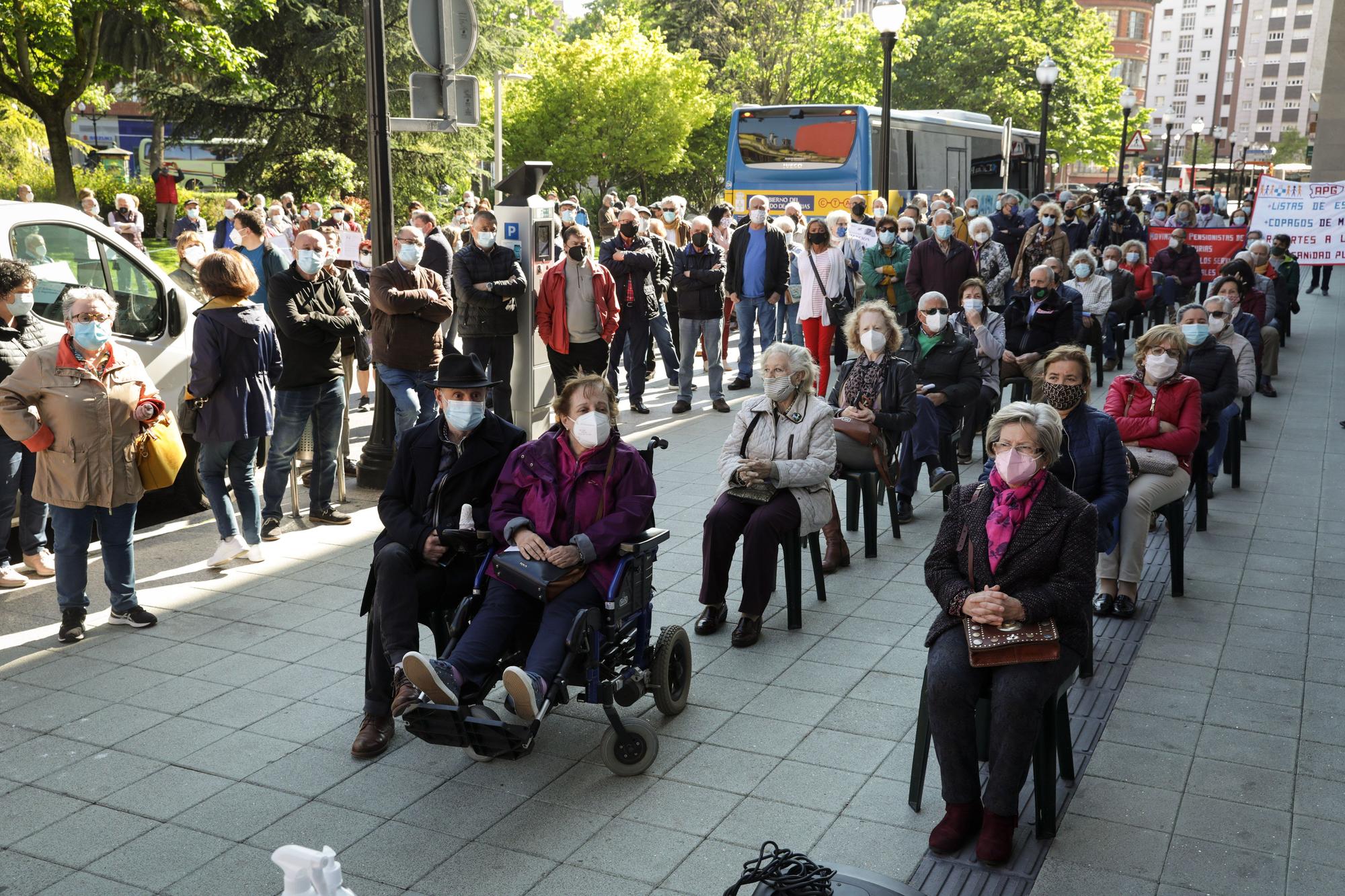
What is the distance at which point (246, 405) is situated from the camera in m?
7.37

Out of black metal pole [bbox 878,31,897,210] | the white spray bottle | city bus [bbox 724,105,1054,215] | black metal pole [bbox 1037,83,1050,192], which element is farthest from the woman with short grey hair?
black metal pole [bbox 1037,83,1050,192]

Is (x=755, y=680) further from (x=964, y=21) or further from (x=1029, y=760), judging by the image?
(x=964, y=21)

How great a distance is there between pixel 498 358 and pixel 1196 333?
5.65 metres

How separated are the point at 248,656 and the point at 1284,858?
15.1 feet

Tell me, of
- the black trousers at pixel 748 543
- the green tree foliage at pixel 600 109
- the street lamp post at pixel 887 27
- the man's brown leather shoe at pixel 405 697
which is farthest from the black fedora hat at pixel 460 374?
the green tree foliage at pixel 600 109

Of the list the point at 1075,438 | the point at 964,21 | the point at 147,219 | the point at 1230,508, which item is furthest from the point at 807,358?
the point at 964,21

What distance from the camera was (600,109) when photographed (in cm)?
3878

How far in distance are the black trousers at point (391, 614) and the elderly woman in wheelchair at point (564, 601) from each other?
206 mm

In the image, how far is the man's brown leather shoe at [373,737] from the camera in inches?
197

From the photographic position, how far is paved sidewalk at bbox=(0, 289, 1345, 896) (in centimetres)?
422

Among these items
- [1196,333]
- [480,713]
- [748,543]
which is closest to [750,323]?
[1196,333]

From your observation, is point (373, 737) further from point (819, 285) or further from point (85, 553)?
point (819, 285)

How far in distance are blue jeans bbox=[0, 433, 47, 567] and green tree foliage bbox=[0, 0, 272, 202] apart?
2067cm

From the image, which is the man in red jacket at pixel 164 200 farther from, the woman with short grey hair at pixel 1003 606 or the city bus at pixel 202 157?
the woman with short grey hair at pixel 1003 606
